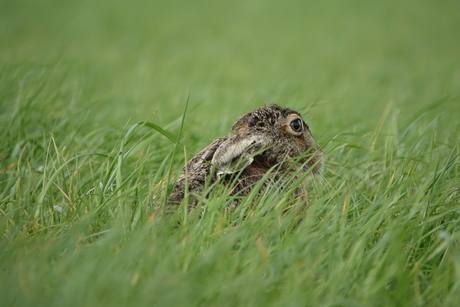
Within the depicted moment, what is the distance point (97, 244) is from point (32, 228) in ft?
2.04

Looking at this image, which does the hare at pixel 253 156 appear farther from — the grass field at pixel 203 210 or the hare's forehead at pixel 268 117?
the grass field at pixel 203 210

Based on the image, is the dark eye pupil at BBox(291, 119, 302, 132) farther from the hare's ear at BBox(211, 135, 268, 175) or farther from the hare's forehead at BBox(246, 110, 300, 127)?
the hare's ear at BBox(211, 135, 268, 175)

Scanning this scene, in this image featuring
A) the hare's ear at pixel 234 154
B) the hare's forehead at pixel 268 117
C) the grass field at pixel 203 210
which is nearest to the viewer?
the grass field at pixel 203 210

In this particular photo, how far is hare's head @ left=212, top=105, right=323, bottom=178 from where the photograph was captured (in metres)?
2.93

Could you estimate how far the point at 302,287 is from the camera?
7.52 feet

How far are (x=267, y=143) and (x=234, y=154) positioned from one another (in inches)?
12.8

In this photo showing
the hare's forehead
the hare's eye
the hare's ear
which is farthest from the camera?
the hare's eye

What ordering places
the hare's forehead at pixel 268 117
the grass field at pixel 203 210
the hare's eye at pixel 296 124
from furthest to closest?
the hare's eye at pixel 296 124 → the hare's forehead at pixel 268 117 → the grass field at pixel 203 210

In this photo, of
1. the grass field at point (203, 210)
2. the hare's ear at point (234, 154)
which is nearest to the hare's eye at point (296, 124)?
the grass field at point (203, 210)

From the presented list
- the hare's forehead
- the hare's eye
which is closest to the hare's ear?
the hare's forehead

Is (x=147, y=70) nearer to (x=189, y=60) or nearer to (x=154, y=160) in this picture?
(x=189, y=60)

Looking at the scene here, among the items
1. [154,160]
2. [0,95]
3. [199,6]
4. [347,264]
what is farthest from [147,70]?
[199,6]

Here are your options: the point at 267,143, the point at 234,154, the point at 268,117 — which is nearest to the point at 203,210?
the point at 234,154

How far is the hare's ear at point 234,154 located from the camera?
2902mm
